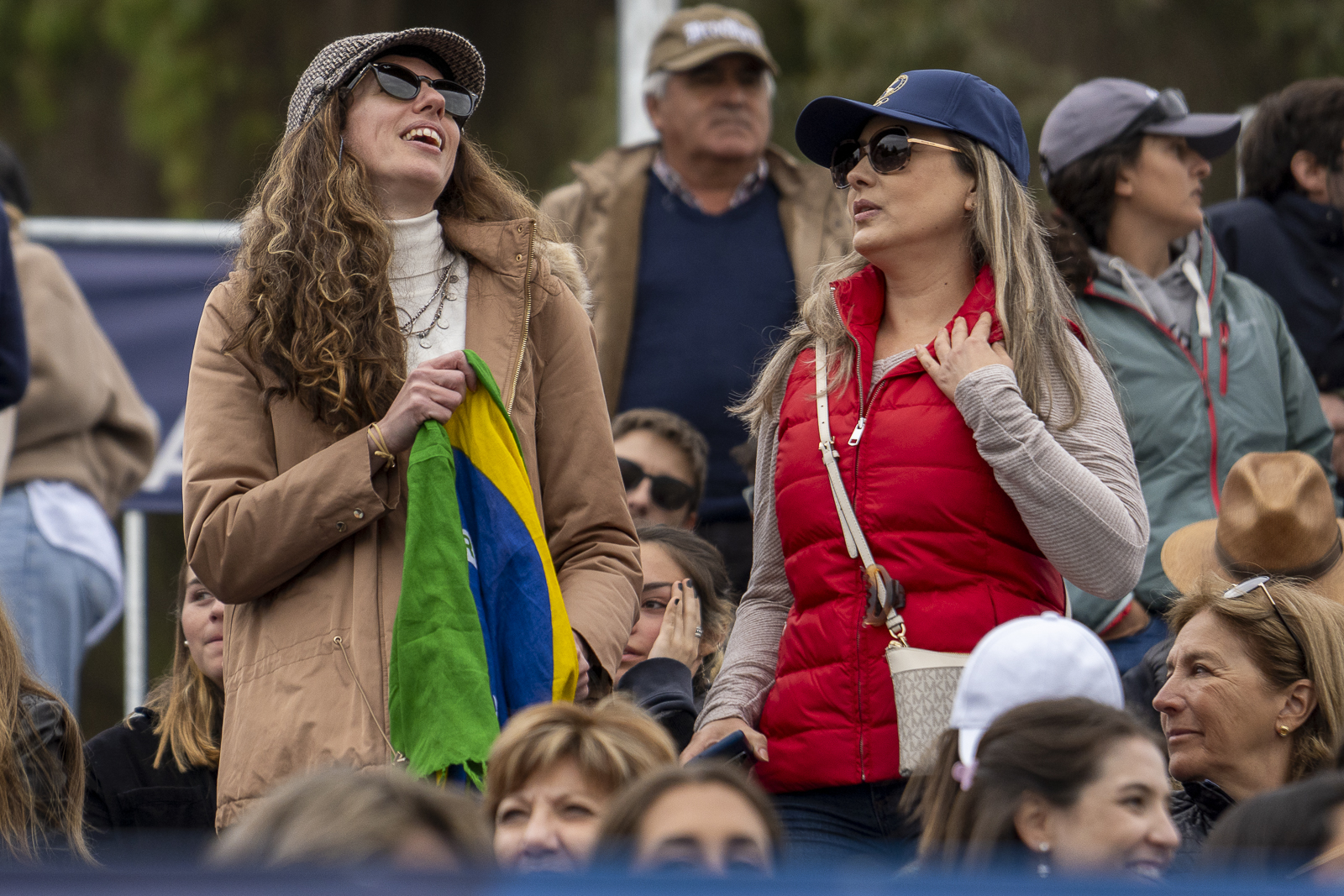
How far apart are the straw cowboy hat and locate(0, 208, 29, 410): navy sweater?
286 cm

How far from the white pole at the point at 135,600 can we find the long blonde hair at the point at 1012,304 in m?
3.41

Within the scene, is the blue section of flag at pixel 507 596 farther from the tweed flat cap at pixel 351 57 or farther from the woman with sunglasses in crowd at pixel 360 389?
the tweed flat cap at pixel 351 57

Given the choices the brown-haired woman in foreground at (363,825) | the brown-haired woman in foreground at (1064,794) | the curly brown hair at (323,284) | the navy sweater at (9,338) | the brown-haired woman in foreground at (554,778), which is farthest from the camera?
the navy sweater at (9,338)

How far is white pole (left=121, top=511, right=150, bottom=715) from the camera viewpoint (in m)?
6.48

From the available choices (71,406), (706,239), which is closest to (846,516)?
(706,239)

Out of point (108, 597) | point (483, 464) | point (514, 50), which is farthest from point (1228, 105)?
point (483, 464)

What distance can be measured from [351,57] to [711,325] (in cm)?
199

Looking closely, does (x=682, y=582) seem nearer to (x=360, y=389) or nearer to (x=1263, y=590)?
(x=1263, y=590)

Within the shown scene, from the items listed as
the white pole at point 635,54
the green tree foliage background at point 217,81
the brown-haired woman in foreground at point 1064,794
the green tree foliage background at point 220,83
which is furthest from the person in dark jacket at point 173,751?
the green tree foliage background at point 217,81

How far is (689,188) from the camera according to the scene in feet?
18.8

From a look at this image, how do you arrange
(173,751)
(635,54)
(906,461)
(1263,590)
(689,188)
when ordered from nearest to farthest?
(906,461) → (1263,590) → (173,751) → (689,188) → (635,54)

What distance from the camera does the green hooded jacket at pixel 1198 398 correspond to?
187 inches

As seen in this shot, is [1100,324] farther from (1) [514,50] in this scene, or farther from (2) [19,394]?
(1) [514,50]

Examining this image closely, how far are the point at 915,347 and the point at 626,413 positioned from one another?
1.85 m
